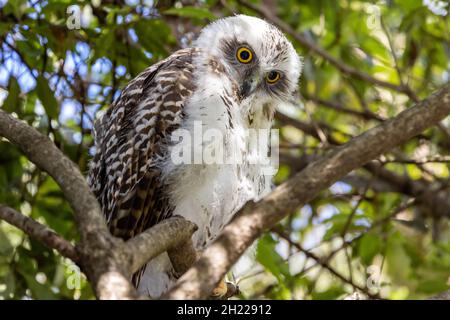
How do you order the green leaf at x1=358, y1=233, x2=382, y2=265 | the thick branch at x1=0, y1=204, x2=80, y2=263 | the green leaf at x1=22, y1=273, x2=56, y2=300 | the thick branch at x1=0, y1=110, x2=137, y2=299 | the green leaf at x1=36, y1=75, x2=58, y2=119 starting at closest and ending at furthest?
the thick branch at x1=0, y1=110, x2=137, y2=299 < the thick branch at x1=0, y1=204, x2=80, y2=263 < the green leaf at x1=22, y1=273, x2=56, y2=300 < the green leaf at x1=36, y1=75, x2=58, y2=119 < the green leaf at x1=358, y1=233, x2=382, y2=265

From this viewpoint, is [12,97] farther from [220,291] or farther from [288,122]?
[288,122]

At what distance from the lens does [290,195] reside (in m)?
2.15

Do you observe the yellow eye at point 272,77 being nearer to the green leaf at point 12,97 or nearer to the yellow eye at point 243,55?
the yellow eye at point 243,55

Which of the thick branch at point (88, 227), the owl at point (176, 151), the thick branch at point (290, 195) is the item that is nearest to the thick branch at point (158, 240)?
the thick branch at point (88, 227)

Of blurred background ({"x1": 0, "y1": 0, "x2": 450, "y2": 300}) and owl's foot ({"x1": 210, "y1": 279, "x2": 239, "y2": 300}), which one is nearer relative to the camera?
owl's foot ({"x1": 210, "y1": 279, "x2": 239, "y2": 300})

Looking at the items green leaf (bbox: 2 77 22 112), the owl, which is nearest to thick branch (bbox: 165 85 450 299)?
the owl

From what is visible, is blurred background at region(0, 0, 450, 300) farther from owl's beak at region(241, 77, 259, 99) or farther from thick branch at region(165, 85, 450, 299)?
thick branch at region(165, 85, 450, 299)

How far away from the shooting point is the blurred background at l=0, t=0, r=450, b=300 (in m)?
4.19

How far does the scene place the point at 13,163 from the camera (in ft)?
14.8

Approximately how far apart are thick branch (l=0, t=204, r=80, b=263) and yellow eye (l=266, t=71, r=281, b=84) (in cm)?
210

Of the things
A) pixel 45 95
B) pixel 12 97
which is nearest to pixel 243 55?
pixel 45 95
